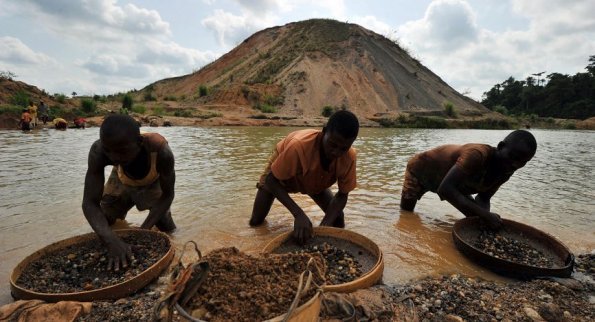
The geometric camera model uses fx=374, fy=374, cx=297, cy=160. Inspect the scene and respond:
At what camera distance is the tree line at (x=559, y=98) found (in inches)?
1727

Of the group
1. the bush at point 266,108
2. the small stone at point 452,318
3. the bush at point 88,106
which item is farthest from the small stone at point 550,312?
the bush at point 266,108

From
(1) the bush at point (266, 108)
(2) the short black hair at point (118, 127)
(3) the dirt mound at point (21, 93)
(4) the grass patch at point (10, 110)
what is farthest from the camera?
(1) the bush at point (266, 108)

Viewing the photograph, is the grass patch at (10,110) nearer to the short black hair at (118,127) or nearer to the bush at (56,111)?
the bush at (56,111)

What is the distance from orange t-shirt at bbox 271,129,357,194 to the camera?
120 inches

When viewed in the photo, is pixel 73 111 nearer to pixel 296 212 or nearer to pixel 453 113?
pixel 296 212

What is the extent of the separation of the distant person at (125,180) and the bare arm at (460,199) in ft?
7.84

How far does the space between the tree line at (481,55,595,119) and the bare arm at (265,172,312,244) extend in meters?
50.0

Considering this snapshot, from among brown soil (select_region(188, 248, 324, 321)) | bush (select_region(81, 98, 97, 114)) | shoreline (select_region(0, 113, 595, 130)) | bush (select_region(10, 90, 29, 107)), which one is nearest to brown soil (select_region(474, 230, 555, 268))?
brown soil (select_region(188, 248, 324, 321))

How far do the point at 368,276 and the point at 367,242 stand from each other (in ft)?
1.85

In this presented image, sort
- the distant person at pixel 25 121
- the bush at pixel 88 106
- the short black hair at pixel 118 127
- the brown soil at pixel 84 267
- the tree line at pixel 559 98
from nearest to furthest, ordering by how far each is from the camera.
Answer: the brown soil at pixel 84 267, the short black hair at pixel 118 127, the distant person at pixel 25 121, the bush at pixel 88 106, the tree line at pixel 559 98

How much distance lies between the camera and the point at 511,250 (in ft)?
9.75

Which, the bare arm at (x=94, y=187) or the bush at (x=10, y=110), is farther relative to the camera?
the bush at (x=10, y=110)

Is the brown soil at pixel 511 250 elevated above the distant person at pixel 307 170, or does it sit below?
below

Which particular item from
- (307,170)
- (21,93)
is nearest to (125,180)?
(307,170)
